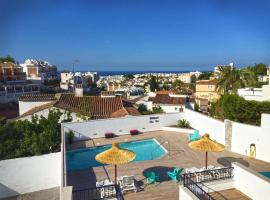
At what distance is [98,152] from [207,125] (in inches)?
379

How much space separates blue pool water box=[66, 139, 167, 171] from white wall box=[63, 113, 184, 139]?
2.44 meters

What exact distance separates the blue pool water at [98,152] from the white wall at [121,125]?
7.99 ft

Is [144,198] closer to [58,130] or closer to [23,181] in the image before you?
[23,181]

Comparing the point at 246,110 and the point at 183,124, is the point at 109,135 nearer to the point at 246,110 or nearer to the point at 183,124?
the point at 183,124

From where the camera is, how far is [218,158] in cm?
1739

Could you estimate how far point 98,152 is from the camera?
781 inches

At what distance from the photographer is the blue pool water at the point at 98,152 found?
55.9 feet

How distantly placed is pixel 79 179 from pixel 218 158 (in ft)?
30.8

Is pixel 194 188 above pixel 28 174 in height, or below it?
above

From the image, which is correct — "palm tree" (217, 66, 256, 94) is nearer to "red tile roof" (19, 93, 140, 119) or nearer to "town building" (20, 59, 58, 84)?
"red tile roof" (19, 93, 140, 119)

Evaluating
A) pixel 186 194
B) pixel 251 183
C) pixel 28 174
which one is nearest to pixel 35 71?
pixel 28 174

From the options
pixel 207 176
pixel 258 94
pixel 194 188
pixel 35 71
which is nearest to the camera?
pixel 194 188

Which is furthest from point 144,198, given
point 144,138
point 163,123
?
point 163,123

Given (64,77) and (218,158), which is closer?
(218,158)
